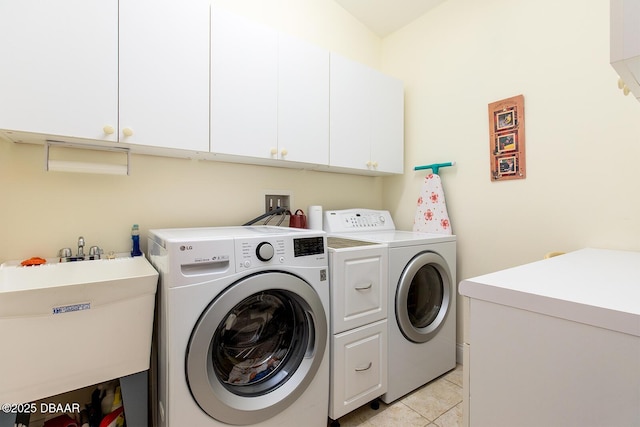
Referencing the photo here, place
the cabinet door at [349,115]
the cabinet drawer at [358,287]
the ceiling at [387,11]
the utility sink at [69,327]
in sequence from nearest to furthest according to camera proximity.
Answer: the utility sink at [69,327] < the cabinet drawer at [358,287] < the cabinet door at [349,115] < the ceiling at [387,11]

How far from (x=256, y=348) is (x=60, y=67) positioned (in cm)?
133

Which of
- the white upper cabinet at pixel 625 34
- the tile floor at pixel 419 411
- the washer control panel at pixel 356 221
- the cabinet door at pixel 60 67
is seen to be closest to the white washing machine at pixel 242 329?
the tile floor at pixel 419 411

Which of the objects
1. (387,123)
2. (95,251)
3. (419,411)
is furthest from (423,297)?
(95,251)

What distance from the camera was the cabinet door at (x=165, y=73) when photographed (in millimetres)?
1210

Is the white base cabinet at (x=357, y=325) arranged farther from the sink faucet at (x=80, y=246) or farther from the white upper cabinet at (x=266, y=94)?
the sink faucet at (x=80, y=246)

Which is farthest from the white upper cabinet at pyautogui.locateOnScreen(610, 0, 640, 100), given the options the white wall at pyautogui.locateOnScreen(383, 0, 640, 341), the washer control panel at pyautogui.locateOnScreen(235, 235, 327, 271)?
the white wall at pyautogui.locateOnScreen(383, 0, 640, 341)

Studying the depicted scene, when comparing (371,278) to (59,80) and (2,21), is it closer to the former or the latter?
(59,80)

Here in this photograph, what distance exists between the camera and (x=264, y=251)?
3.74 ft

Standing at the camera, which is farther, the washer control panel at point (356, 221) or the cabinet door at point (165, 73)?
the washer control panel at point (356, 221)

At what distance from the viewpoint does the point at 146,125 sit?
1256 millimetres

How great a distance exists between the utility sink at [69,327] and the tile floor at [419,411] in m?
1.10

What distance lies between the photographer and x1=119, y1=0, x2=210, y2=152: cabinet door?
1210mm

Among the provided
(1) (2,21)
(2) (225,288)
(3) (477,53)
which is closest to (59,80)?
(1) (2,21)

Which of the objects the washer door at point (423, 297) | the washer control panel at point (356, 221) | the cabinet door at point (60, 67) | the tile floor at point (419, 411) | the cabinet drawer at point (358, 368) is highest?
the cabinet door at point (60, 67)
